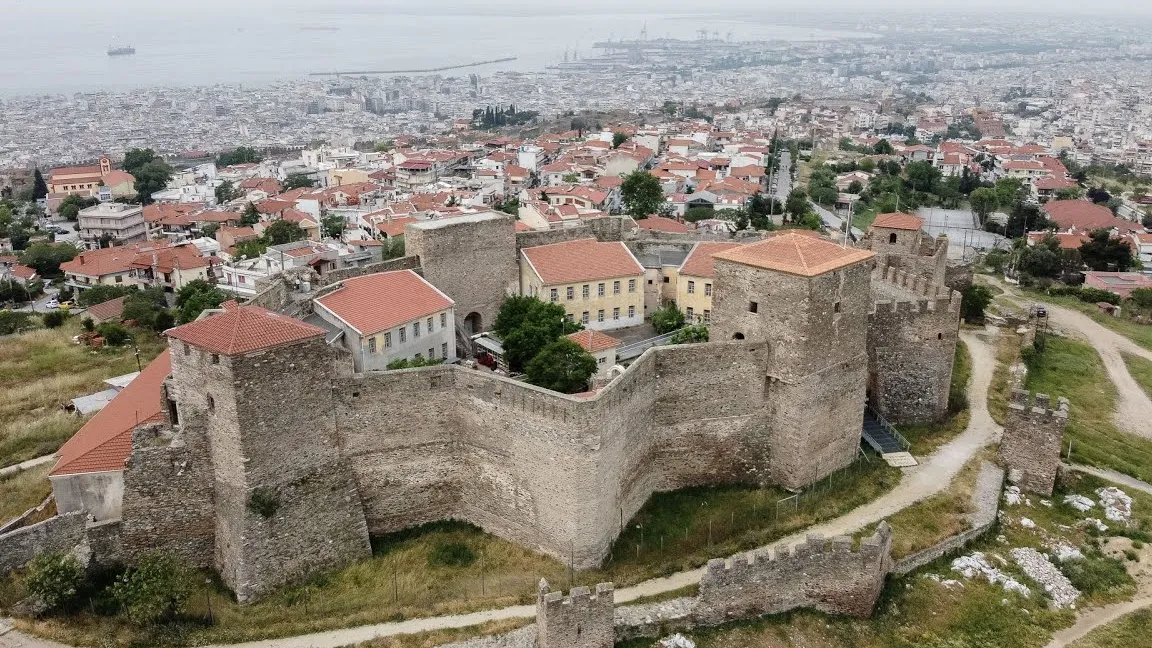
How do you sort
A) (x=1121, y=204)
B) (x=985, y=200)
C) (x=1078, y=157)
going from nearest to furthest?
(x=985, y=200), (x=1121, y=204), (x=1078, y=157)

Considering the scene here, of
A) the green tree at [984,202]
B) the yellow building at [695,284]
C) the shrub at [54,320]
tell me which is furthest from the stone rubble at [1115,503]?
the green tree at [984,202]

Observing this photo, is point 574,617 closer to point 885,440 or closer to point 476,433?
point 476,433

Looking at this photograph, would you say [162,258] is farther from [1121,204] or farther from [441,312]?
[1121,204]

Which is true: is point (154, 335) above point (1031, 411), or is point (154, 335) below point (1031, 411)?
below

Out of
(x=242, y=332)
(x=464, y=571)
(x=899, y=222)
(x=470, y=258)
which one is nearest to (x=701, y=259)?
(x=899, y=222)

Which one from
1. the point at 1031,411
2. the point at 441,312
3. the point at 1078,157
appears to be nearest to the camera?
the point at 1031,411

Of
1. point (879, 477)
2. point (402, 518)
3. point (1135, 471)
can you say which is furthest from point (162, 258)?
point (1135, 471)

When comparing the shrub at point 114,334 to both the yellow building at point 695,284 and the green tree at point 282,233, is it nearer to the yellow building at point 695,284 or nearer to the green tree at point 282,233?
the yellow building at point 695,284

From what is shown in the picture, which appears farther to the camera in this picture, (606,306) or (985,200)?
(985,200)

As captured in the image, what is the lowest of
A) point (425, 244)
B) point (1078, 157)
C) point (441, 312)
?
point (1078, 157)
